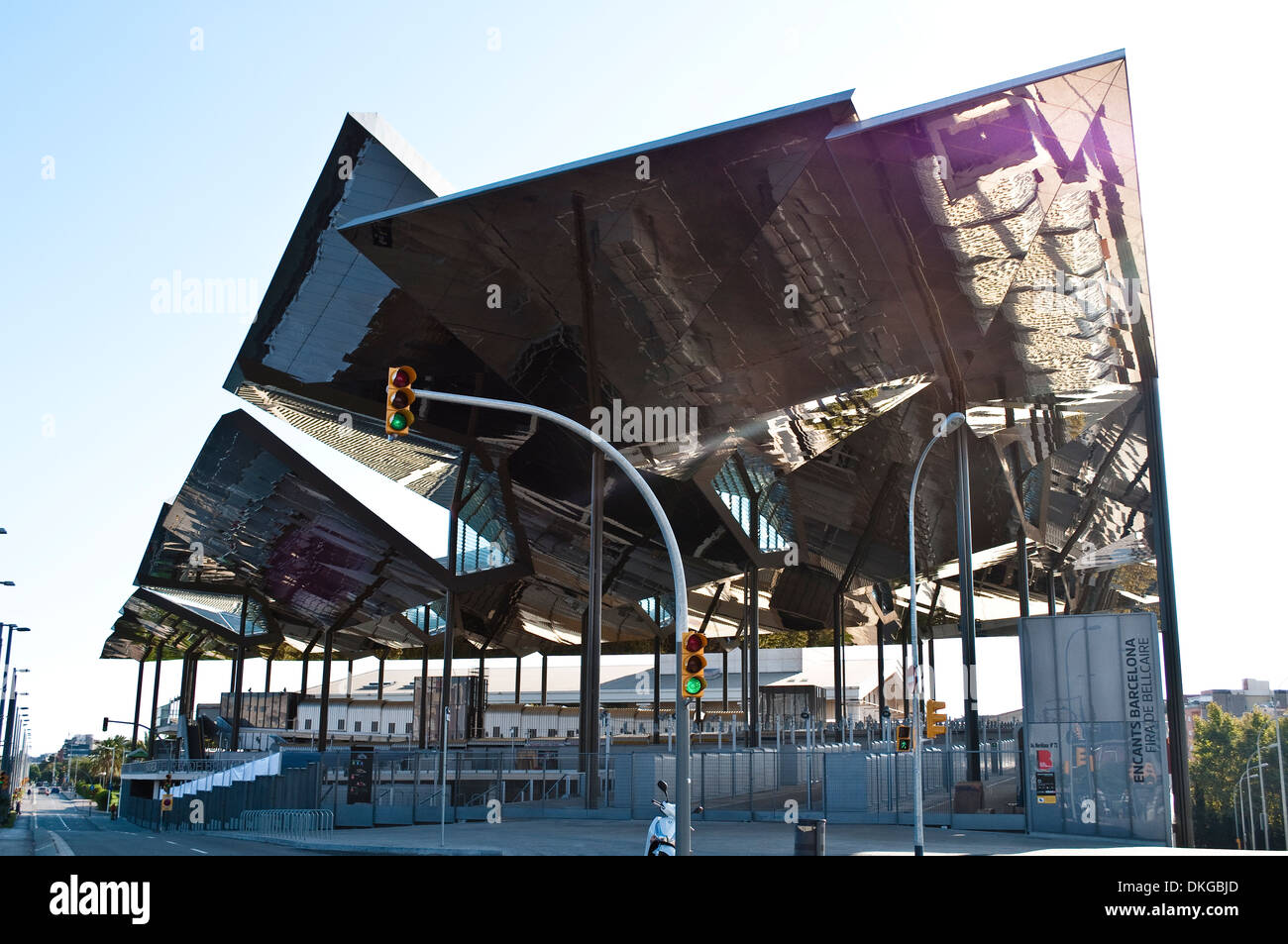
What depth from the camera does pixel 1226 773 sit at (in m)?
96.2

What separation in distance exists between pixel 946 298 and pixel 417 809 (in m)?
21.8

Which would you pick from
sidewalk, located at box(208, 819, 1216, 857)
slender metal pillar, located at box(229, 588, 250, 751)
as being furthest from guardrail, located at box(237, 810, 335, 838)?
slender metal pillar, located at box(229, 588, 250, 751)

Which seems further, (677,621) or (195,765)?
(195,765)

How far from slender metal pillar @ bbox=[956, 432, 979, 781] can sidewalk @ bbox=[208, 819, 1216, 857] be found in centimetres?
323

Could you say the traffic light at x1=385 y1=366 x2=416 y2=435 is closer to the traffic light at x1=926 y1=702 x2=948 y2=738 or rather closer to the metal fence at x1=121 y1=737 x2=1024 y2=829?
the traffic light at x1=926 y1=702 x2=948 y2=738

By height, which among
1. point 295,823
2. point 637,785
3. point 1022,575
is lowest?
point 295,823

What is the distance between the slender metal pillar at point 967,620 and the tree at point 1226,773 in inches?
2892

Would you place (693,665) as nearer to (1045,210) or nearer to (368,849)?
(368,849)

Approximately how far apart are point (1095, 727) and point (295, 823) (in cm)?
2157

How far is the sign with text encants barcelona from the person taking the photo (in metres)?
23.3

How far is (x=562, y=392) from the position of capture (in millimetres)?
37656

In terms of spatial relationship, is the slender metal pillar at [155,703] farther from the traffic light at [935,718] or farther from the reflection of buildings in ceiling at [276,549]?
the traffic light at [935,718]

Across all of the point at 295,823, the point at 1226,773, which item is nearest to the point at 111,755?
the point at 1226,773
